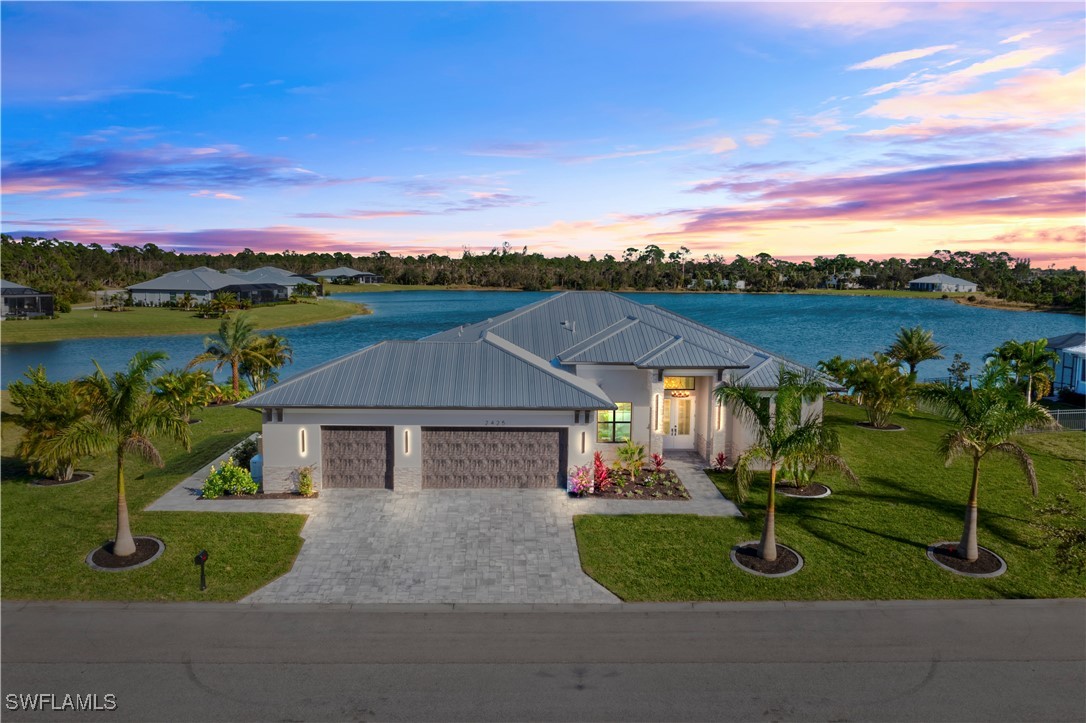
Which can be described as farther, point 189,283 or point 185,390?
point 189,283

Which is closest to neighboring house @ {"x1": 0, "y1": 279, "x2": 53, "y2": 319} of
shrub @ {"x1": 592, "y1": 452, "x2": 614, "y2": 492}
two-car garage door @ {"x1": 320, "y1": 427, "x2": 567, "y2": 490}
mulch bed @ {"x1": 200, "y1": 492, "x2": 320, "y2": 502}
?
mulch bed @ {"x1": 200, "y1": 492, "x2": 320, "y2": 502}

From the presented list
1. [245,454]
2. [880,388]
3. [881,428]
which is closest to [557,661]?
[245,454]

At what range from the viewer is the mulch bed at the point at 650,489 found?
70.9 feet

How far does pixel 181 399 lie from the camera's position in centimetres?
2355

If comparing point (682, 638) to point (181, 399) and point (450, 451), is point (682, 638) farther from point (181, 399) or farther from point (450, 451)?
point (181, 399)

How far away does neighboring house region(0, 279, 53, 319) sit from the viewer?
84625mm

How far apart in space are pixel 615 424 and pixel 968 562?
11.6m

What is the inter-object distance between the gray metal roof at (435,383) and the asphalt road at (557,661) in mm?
7811

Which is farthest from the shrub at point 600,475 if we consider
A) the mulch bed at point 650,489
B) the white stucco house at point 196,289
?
the white stucco house at point 196,289

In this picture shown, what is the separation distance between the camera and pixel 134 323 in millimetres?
87125

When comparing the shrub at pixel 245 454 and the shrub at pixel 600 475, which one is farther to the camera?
the shrub at pixel 245 454

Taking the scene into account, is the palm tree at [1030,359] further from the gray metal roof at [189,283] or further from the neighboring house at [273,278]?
the neighboring house at [273,278]

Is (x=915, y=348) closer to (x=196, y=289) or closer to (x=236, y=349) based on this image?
(x=236, y=349)

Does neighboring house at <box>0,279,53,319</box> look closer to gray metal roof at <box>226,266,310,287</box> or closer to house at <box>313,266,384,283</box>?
gray metal roof at <box>226,266,310,287</box>
